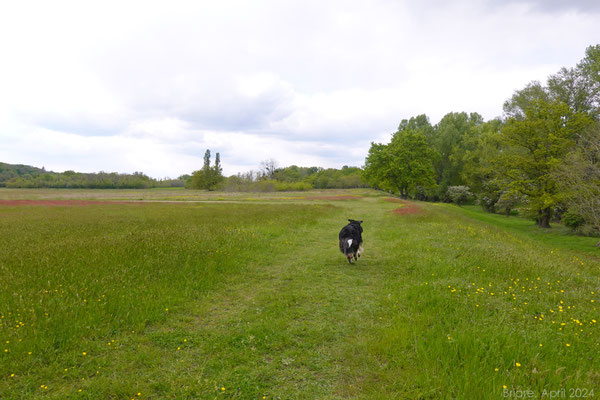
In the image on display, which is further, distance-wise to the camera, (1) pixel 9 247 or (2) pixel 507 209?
(2) pixel 507 209

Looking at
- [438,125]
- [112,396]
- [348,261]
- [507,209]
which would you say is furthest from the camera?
[438,125]

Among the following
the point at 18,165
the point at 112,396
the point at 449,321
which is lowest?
the point at 112,396

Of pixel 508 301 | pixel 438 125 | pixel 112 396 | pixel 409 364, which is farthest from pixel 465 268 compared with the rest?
pixel 438 125

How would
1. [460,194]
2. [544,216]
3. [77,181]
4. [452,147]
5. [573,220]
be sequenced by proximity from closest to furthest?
[573,220]
[544,216]
[460,194]
[452,147]
[77,181]

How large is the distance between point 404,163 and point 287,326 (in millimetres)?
56963

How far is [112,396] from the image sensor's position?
3.61 m

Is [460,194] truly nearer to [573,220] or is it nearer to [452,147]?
[452,147]

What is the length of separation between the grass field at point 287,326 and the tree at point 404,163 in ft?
160

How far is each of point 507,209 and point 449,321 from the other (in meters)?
47.4

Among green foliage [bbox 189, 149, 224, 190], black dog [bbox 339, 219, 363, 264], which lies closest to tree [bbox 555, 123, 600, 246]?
black dog [bbox 339, 219, 363, 264]

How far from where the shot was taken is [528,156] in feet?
90.1

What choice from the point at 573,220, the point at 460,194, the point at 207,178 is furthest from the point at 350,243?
the point at 207,178

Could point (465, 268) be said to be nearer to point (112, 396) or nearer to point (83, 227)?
point (112, 396)

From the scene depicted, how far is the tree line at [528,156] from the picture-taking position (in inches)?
750
